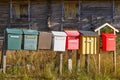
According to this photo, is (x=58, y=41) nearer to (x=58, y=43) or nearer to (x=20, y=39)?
(x=58, y=43)

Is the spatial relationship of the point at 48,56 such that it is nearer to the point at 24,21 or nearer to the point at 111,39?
the point at 111,39

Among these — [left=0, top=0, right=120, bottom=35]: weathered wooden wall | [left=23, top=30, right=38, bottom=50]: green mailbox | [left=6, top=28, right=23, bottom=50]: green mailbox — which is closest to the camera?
[left=6, top=28, right=23, bottom=50]: green mailbox

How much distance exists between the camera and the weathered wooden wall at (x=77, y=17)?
25.0 metres

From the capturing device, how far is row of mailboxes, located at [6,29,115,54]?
9358 millimetres

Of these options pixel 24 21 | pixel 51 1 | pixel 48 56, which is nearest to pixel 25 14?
pixel 24 21

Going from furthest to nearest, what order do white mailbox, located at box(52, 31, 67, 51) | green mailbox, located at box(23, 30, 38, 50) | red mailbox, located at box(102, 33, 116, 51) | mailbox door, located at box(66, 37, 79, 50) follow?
1. red mailbox, located at box(102, 33, 116, 51)
2. mailbox door, located at box(66, 37, 79, 50)
3. white mailbox, located at box(52, 31, 67, 51)
4. green mailbox, located at box(23, 30, 38, 50)

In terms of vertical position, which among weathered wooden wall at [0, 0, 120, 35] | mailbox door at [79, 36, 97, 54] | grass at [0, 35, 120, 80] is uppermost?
weathered wooden wall at [0, 0, 120, 35]

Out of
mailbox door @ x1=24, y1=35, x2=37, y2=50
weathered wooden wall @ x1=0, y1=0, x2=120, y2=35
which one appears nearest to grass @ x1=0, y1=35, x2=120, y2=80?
mailbox door @ x1=24, y1=35, x2=37, y2=50

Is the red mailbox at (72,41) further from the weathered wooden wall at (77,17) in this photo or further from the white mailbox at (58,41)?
the weathered wooden wall at (77,17)

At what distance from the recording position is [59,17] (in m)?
25.2

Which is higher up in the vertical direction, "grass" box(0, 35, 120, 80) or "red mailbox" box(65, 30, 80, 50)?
"red mailbox" box(65, 30, 80, 50)

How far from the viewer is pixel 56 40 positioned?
959 centimetres

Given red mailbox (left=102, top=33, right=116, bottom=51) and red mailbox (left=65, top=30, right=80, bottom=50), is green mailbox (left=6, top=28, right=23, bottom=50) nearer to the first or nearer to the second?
red mailbox (left=65, top=30, right=80, bottom=50)

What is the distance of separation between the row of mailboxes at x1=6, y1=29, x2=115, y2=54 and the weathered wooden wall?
14.9m
